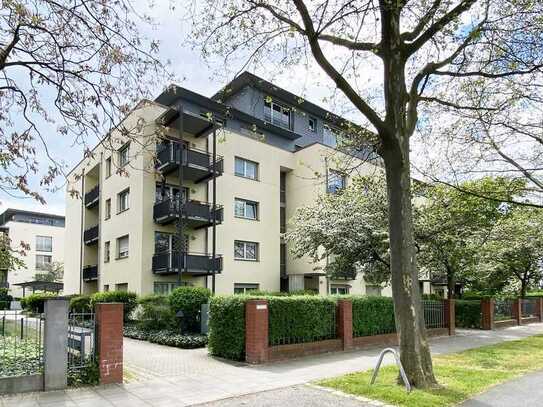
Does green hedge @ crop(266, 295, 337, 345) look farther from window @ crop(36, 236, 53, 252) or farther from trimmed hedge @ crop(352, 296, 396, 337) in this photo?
window @ crop(36, 236, 53, 252)

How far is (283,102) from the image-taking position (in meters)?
30.5

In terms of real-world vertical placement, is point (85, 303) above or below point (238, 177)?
below

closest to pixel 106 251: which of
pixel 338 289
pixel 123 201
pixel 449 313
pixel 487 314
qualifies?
pixel 123 201

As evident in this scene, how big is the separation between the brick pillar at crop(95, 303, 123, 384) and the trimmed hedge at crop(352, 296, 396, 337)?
774 cm

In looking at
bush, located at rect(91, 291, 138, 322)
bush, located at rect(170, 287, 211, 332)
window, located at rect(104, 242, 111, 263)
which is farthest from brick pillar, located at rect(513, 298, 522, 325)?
window, located at rect(104, 242, 111, 263)

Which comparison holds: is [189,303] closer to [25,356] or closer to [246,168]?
[25,356]

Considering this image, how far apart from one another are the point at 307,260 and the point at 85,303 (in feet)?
41.0

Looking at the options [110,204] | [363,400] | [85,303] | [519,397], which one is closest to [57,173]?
[363,400]

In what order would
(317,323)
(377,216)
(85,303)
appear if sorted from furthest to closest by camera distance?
(85,303) < (377,216) < (317,323)

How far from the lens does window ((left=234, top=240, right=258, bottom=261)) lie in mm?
26828

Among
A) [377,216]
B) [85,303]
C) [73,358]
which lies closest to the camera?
[73,358]

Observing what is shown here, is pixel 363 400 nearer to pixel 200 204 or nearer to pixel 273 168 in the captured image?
pixel 200 204

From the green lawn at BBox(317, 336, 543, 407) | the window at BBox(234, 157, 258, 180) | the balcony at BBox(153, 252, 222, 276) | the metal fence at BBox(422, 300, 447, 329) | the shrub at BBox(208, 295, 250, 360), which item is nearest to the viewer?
the green lawn at BBox(317, 336, 543, 407)

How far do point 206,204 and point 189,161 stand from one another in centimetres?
228
